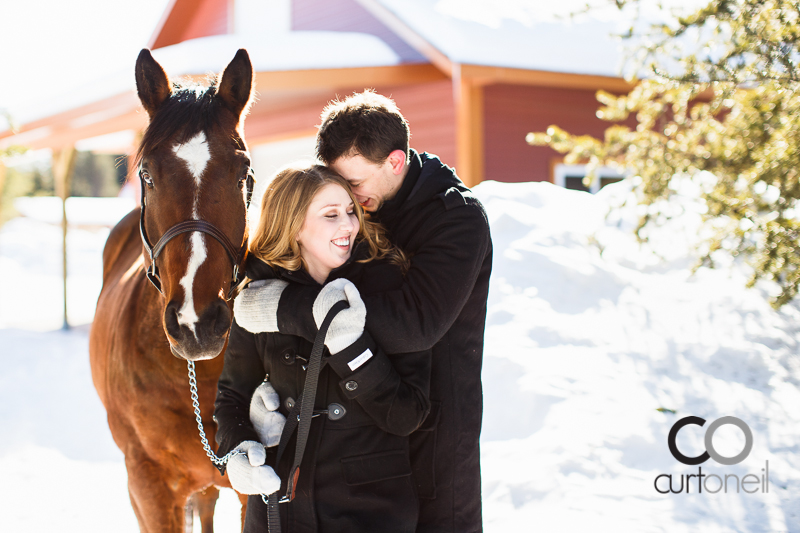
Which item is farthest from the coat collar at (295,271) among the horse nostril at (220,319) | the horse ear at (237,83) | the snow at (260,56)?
the snow at (260,56)

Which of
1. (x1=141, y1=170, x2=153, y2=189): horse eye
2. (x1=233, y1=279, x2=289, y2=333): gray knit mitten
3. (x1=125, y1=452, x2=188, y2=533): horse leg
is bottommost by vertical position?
(x1=125, y1=452, x2=188, y2=533): horse leg

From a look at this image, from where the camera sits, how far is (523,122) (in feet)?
30.3

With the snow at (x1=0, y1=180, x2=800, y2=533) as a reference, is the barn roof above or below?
above

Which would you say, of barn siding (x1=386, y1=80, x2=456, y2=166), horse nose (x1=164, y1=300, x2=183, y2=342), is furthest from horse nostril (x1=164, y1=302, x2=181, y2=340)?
barn siding (x1=386, y1=80, x2=456, y2=166)

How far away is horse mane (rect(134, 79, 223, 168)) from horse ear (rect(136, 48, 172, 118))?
5 cm

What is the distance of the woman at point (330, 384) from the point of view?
4.83 feet

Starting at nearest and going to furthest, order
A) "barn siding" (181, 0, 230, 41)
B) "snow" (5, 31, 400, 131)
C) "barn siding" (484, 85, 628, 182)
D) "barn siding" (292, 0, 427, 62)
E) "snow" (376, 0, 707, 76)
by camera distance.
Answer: "snow" (5, 31, 400, 131) → "snow" (376, 0, 707, 76) → "barn siding" (484, 85, 628, 182) → "barn siding" (292, 0, 427, 62) → "barn siding" (181, 0, 230, 41)

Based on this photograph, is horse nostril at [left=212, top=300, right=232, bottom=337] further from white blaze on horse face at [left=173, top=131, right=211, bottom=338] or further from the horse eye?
the horse eye

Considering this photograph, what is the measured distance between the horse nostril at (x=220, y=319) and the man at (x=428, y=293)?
136 millimetres

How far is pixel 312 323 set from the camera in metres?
1.48

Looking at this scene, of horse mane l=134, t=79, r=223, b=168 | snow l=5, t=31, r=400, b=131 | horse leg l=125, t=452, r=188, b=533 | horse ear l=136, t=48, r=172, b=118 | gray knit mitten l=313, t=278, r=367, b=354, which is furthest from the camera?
snow l=5, t=31, r=400, b=131

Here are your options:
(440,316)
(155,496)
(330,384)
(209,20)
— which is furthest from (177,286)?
(209,20)

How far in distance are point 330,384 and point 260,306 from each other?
0.27m

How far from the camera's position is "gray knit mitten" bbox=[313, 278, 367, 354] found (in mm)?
1428
